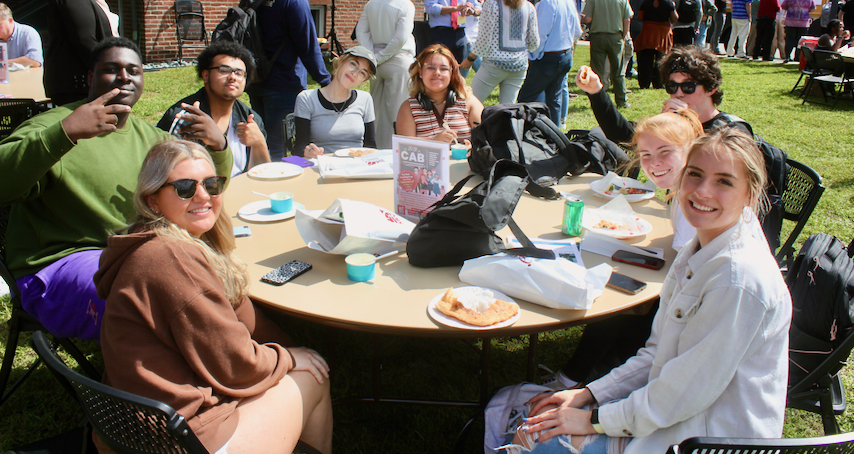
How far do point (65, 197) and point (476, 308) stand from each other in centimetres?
166

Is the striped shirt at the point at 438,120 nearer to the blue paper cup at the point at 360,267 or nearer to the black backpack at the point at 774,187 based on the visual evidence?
the black backpack at the point at 774,187

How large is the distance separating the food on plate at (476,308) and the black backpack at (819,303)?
0.95 m

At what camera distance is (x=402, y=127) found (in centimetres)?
403

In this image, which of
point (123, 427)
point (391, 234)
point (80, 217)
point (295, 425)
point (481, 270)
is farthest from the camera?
point (80, 217)

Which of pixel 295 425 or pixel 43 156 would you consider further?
pixel 43 156

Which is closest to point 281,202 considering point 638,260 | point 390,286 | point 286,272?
point 286,272

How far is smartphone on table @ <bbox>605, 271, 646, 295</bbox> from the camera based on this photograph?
185cm

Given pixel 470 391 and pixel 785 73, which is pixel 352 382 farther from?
pixel 785 73

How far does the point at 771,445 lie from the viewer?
1.18m

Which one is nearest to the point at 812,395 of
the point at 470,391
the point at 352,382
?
the point at 470,391

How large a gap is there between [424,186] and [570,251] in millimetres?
636

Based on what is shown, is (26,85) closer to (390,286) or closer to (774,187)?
(390,286)

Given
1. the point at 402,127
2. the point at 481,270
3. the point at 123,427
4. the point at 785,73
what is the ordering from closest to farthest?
the point at 123,427 → the point at 481,270 → the point at 402,127 → the point at 785,73

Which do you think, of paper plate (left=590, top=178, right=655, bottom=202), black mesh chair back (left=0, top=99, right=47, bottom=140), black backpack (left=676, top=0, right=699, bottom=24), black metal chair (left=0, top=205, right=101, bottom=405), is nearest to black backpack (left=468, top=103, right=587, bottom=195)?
paper plate (left=590, top=178, right=655, bottom=202)
